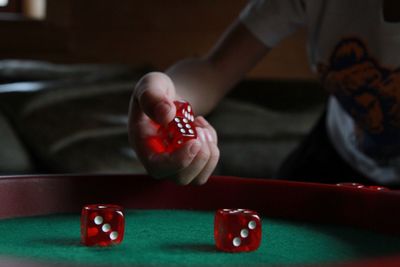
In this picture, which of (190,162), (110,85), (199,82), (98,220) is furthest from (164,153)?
(110,85)

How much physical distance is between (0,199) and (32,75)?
204 cm

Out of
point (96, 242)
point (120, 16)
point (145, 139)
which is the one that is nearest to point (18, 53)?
point (120, 16)

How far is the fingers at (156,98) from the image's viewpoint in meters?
0.97

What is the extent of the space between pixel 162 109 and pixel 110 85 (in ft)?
6.48

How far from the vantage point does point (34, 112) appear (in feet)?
9.07

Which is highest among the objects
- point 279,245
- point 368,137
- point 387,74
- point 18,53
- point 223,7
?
point 279,245

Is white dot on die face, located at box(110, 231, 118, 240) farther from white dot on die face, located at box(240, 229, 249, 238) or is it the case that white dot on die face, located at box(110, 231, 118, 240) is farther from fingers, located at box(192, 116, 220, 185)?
fingers, located at box(192, 116, 220, 185)

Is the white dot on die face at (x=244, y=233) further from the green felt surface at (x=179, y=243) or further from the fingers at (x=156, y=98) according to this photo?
the fingers at (x=156, y=98)

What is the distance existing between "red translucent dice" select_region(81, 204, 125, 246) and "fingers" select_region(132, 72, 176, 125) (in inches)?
5.9

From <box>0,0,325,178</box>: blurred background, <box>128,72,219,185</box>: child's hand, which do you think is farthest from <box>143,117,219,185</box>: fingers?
<box>0,0,325,178</box>: blurred background

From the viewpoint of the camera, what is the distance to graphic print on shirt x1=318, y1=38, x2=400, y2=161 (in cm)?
148

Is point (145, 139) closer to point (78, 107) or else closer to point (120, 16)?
point (78, 107)

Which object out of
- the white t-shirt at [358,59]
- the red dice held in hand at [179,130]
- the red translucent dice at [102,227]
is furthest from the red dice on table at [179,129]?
the white t-shirt at [358,59]

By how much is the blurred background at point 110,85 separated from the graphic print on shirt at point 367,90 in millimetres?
1227
